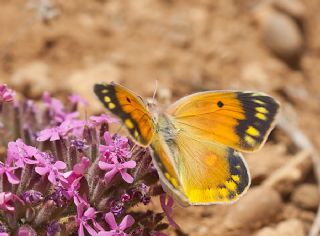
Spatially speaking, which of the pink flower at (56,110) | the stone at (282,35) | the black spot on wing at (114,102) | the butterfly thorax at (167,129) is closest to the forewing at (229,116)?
the butterfly thorax at (167,129)

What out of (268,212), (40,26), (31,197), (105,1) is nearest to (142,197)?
(31,197)

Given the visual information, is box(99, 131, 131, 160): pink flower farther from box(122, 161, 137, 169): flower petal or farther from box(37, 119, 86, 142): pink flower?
box(37, 119, 86, 142): pink flower

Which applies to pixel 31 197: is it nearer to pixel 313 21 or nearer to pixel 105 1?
pixel 105 1

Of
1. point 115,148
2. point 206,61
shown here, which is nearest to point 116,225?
point 115,148

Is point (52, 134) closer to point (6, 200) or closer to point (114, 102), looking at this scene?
point (6, 200)

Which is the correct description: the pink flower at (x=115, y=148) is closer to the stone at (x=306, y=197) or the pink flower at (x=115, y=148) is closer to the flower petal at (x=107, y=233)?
the flower petal at (x=107, y=233)

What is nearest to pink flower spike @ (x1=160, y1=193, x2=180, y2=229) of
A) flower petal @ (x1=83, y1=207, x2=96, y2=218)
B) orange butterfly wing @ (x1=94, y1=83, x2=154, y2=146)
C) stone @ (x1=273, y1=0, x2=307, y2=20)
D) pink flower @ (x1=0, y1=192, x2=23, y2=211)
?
flower petal @ (x1=83, y1=207, x2=96, y2=218)
